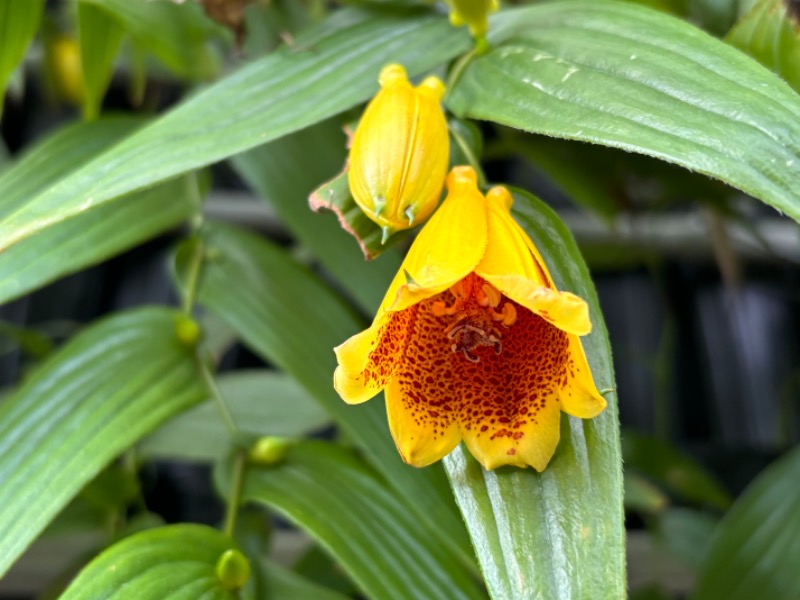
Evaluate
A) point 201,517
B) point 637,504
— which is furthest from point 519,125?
point 201,517

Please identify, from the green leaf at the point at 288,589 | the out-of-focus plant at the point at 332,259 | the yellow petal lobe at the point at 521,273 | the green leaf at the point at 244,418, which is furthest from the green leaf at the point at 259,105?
the green leaf at the point at 244,418

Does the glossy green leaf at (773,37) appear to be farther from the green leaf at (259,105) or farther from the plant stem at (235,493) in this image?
the plant stem at (235,493)

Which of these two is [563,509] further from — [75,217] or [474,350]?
[75,217]

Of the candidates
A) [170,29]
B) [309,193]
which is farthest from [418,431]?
[170,29]

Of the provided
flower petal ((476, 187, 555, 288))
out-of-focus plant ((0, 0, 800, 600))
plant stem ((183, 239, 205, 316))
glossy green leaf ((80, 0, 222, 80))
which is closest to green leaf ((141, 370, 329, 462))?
out-of-focus plant ((0, 0, 800, 600))

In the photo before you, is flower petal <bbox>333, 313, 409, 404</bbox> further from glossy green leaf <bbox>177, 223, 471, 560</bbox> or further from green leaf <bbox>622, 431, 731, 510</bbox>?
green leaf <bbox>622, 431, 731, 510</bbox>

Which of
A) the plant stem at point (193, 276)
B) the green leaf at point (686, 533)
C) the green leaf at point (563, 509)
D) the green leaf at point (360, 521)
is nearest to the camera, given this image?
the green leaf at point (563, 509)
